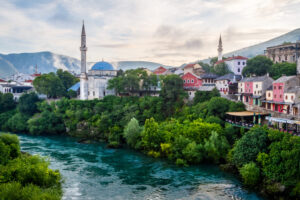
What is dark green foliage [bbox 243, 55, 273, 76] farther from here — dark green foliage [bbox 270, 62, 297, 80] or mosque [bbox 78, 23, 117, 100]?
mosque [bbox 78, 23, 117, 100]

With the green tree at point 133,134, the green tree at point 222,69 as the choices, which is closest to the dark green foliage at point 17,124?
the green tree at point 133,134

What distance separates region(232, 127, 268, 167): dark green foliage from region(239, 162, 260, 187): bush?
1509 millimetres

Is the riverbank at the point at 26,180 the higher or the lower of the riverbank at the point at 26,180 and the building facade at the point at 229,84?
the lower

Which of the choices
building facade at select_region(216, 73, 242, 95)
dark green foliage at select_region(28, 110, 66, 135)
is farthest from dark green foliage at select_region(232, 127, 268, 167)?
dark green foliage at select_region(28, 110, 66, 135)

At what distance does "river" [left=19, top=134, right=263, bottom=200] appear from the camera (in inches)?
912

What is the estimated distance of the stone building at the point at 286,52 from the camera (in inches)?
2315

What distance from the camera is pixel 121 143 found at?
144ft

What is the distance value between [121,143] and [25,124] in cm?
2504

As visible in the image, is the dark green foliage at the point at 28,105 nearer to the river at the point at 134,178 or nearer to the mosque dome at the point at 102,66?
the mosque dome at the point at 102,66

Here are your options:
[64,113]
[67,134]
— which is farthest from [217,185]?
[64,113]

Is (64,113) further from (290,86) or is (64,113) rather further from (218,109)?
(290,86)

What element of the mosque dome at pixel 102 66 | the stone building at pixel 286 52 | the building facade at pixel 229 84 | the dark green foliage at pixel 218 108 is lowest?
the dark green foliage at pixel 218 108

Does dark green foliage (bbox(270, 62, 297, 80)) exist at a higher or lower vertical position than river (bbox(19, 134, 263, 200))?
higher

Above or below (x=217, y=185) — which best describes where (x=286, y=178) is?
above
